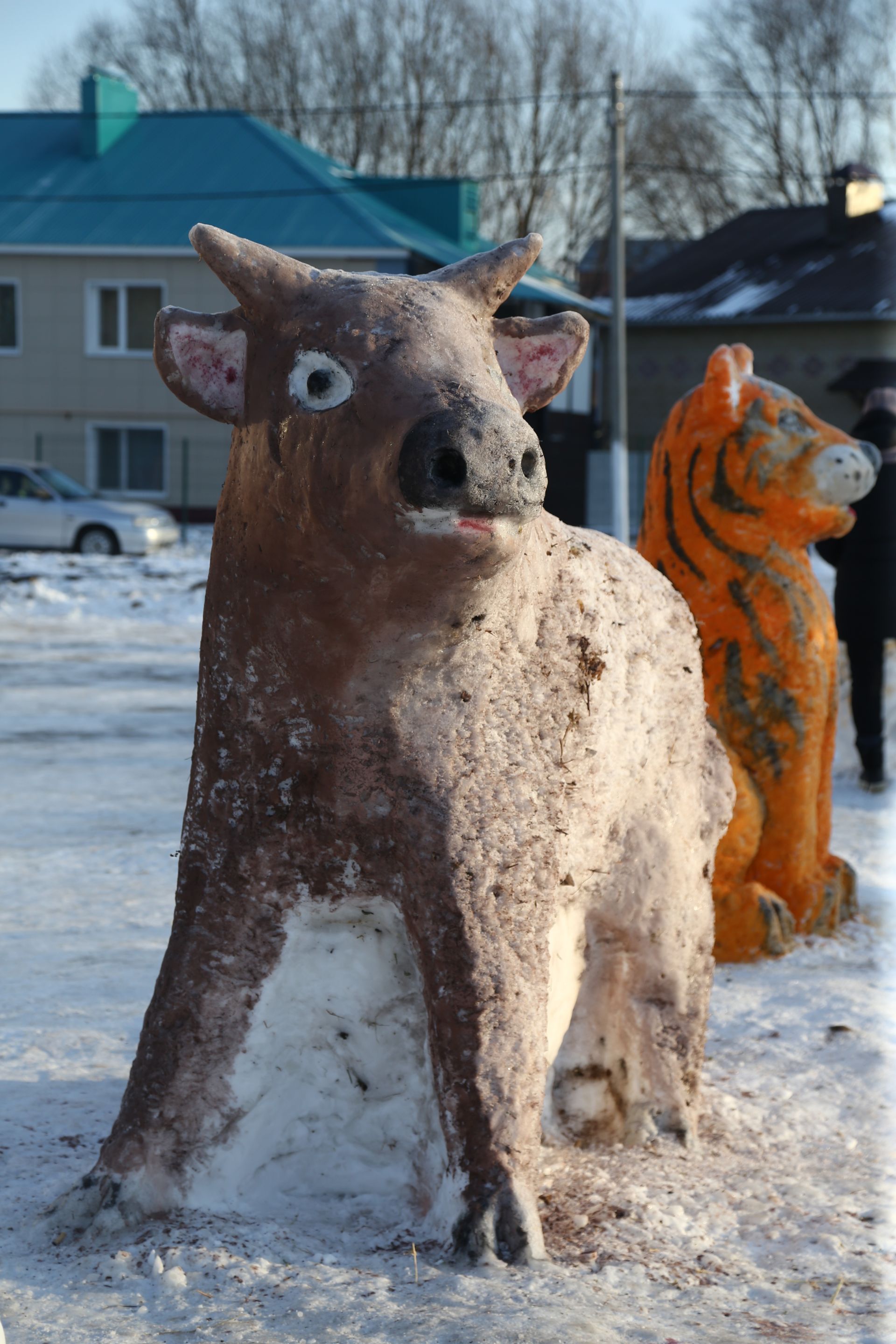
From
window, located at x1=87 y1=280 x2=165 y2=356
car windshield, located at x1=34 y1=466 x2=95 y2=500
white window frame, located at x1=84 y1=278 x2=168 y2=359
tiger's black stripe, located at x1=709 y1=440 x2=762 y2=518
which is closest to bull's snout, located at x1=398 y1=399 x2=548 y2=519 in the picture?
tiger's black stripe, located at x1=709 y1=440 x2=762 y2=518

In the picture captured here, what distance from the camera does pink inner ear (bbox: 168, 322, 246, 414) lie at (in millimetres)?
2262

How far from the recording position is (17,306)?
2234 cm

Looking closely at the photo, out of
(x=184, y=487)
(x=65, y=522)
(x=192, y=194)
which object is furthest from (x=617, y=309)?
(x=192, y=194)

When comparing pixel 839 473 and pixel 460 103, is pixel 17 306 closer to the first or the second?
pixel 460 103

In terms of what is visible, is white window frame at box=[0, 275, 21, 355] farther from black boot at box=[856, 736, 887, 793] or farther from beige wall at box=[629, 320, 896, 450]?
black boot at box=[856, 736, 887, 793]

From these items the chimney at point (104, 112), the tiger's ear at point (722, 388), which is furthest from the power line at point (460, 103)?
the tiger's ear at point (722, 388)

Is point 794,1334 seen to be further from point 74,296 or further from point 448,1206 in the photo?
point 74,296

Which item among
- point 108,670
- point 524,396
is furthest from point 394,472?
point 108,670

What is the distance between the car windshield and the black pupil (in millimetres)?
16587

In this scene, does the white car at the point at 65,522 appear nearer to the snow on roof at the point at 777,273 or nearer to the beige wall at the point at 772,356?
the beige wall at the point at 772,356

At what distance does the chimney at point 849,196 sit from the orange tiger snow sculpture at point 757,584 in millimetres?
22114

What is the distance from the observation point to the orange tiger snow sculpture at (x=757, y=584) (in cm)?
423

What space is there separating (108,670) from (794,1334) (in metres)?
8.41

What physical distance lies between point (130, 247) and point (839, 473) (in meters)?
19.1
